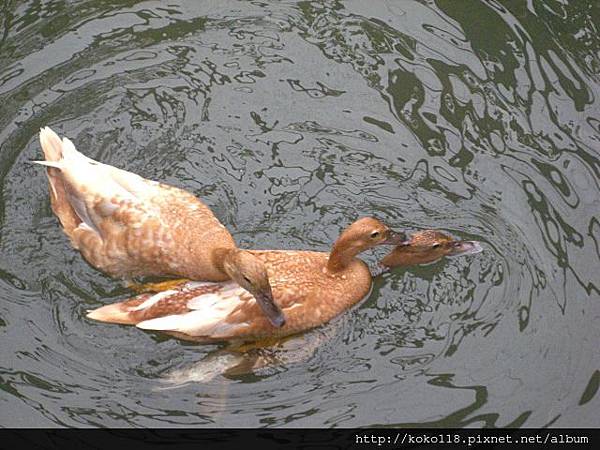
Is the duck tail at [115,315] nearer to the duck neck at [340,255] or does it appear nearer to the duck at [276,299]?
the duck at [276,299]

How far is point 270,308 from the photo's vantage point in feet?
19.7

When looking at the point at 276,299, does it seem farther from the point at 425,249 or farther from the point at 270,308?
the point at 425,249

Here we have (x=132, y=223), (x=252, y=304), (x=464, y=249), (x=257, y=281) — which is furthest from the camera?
(x=464, y=249)

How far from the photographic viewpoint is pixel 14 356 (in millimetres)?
6258

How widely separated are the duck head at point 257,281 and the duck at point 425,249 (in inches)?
39.3

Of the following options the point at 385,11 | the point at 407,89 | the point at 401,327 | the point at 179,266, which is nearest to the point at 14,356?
the point at 179,266

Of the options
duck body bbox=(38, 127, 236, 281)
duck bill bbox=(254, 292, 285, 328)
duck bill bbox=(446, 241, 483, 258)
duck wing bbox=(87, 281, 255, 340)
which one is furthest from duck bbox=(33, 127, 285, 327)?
duck bill bbox=(446, 241, 483, 258)

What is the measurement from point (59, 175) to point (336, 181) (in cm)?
201

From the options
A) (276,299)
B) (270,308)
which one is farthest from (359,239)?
(270,308)

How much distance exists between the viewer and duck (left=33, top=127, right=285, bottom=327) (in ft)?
21.4

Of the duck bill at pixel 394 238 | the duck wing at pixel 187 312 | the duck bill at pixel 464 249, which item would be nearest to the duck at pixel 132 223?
the duck wing at pixel 187 312

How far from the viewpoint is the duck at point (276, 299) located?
6.17 meters

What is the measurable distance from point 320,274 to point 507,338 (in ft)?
4.26

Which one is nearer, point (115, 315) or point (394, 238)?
point (115, 315)
